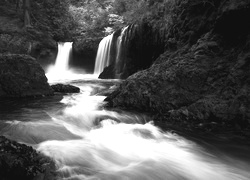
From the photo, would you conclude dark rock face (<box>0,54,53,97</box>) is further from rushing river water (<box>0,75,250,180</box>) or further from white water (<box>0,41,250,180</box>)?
white water (<box>0,41,250,180</box>)

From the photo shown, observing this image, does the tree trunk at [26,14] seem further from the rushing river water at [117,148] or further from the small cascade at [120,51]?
the rushing river water at [117,148]

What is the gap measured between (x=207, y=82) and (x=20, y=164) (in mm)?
5228

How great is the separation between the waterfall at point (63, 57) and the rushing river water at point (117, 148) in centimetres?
1391

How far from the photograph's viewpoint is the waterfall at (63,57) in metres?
20.4

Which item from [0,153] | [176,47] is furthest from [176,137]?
[176,47]

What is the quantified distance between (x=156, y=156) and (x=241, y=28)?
4.61 meters

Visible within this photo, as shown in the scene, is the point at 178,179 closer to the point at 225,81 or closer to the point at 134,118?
the point at 134,118

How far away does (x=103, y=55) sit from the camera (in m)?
18.0

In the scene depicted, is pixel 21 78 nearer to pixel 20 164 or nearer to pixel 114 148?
pixel 114 148

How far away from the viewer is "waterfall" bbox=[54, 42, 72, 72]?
20.4 meters

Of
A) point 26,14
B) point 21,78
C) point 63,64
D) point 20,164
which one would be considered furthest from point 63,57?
point 20,164

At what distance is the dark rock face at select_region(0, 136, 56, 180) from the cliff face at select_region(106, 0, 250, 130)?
3595mm

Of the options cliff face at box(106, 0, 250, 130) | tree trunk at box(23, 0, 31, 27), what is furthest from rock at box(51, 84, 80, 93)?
tree trunk at box(23, 0, 31, 27)

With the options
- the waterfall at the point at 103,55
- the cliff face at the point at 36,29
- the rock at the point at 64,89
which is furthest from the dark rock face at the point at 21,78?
the cliff face at the point at 36,29
